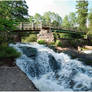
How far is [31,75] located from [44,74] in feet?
2.51

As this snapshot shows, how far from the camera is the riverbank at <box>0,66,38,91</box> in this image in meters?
3.86

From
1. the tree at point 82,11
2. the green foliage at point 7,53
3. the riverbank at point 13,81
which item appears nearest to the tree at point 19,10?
the tree at point 82,11

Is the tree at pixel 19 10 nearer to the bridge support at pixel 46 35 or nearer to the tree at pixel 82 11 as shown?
the bridge support at pixel 46 35

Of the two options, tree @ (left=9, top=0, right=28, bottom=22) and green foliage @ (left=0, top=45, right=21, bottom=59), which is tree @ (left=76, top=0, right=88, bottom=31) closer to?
tree @ (left=9, top=0, right=28, bottom=22)

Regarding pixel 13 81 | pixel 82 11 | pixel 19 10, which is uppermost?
pixel 82 11

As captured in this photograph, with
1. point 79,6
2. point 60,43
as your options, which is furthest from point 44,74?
point 79,6

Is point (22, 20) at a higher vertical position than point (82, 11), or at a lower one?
lower

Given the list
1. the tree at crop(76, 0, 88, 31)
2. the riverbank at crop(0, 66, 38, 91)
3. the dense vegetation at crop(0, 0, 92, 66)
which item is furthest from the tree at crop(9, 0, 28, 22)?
the riverbank at crop(0, 66, 38, 91)

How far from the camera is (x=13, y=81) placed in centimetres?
422

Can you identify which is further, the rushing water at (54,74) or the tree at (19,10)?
the tree at (19,10)

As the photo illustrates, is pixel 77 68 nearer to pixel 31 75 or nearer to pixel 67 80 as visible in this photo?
pixel 67 80

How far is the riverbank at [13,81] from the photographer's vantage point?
3.86 m

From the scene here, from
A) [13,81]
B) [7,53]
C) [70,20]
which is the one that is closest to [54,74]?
[13,81]

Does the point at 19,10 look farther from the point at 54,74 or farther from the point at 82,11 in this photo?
the point at 54,74
